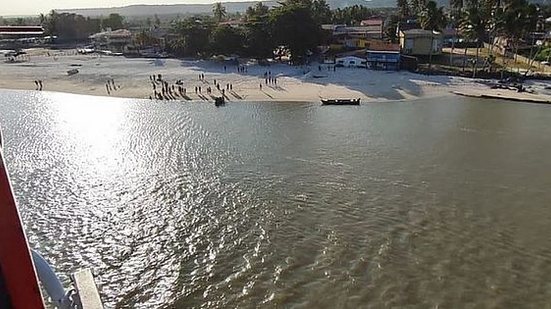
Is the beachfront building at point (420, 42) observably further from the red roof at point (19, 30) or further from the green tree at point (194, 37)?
the red roof at point (19, 30)

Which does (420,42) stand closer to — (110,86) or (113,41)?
(110,86)

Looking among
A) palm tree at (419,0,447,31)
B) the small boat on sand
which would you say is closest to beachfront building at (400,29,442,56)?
palm tree at (419,0,447,31)

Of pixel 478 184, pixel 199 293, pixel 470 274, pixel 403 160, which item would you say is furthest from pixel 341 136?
pixel 199 293

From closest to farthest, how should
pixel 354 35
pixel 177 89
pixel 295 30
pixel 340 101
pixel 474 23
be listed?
pixel 340 101, pixel 177 89, pixel 474 23, pixel 295 30, pixel 354 35

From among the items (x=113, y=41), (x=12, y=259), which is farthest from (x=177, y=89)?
(x=113, y=41)

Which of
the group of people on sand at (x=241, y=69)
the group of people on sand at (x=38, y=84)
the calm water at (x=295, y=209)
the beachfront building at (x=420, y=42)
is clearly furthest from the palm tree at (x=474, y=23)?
the group of people on sand at (x=38, y=84)

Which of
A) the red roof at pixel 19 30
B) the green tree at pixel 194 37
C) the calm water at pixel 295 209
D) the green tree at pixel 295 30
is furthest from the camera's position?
the green tree at pixel 194 37
